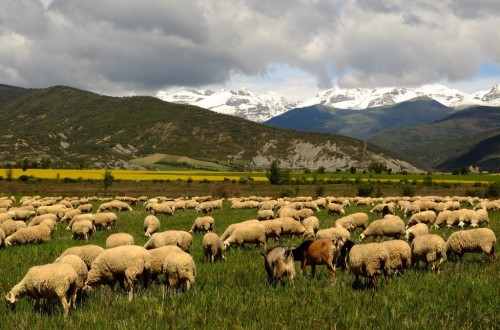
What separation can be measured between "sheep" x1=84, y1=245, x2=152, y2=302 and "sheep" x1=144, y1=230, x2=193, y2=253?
13.3 feet

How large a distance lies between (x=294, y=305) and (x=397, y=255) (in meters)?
4.96

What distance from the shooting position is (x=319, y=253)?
13984mm

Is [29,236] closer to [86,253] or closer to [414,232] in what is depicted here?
[86,253]

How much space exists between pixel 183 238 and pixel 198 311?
764 cm

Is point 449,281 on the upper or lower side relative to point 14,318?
upper

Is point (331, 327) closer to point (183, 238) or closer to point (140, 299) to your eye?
point (140, 299)

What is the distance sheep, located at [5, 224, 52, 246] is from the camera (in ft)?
70.2

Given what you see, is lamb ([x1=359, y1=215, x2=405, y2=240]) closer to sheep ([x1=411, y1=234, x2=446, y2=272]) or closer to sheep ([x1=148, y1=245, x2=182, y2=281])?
sheep ([x1=411, y1=234, x2=446, y2=272])

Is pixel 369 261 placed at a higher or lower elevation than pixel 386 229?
higher

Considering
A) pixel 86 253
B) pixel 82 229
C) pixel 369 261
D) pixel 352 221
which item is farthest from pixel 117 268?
pixel 352 221

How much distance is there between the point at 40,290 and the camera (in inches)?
418

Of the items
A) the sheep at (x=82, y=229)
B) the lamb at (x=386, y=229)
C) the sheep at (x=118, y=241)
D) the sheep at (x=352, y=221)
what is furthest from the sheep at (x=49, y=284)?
the sheep at (x=352, y=221)

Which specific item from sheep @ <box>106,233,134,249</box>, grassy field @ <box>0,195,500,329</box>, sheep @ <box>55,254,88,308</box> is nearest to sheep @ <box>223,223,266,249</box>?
sheep @ <box>106,233,134,249</box>

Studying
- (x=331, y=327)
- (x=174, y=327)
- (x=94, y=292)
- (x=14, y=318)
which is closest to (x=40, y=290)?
(x=14, y=318)
